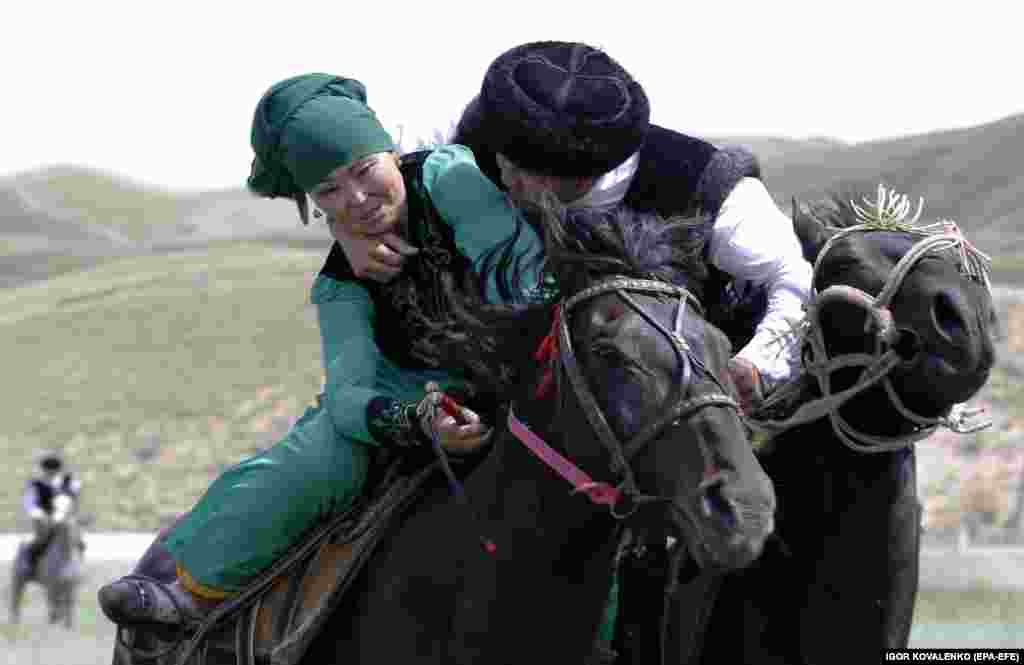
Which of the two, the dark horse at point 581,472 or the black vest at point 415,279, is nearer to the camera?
the dark horse at point 581,472

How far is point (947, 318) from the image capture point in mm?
4992

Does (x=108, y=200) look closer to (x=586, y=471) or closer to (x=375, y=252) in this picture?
(x=375, y=252)

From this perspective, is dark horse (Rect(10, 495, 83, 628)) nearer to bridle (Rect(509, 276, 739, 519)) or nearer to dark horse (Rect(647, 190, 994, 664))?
dark horse (Rect(647, 190, 994, 664))

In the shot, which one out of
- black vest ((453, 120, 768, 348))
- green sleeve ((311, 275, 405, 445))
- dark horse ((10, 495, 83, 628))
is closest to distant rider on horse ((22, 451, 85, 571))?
dark horse ((10, 495, 83, 628))

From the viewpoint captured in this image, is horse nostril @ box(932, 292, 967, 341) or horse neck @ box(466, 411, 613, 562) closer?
horse neck @ box(466, 411, 613, 562)

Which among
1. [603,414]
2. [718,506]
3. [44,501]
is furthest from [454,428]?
[44,501]

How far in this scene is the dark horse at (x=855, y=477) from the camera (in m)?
5.06

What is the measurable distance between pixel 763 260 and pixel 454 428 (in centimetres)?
108

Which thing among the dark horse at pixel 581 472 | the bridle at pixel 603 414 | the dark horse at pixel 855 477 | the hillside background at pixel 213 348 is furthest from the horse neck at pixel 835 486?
the hillside background at pixel 213 348

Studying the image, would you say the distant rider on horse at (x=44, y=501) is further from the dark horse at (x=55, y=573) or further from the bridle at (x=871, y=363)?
the bridle at (x=871, y=363)

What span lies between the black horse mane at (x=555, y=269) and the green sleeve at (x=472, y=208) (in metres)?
0.03

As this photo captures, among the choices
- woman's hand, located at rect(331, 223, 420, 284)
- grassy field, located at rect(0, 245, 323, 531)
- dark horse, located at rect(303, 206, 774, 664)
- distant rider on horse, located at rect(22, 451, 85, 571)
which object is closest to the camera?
dark horse, located at rect(303, 206, 774, 664)

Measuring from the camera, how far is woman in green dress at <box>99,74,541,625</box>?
186 inches

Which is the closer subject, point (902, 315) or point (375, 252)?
point (375, 252)
